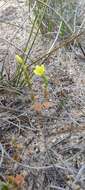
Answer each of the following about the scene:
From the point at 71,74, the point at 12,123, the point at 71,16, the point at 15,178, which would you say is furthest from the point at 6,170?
the point at 71,16

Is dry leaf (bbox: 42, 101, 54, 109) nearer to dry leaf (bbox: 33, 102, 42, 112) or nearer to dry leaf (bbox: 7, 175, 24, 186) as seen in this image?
dry leaf (bbox: 33, 102, 42, 112)

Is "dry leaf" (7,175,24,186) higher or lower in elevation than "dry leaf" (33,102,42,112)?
lower

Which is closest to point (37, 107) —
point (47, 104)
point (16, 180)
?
point (47, 104)

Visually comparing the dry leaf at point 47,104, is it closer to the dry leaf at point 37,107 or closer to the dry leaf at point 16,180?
the dry leaf at point 37,107

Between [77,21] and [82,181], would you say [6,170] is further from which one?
[77,21]

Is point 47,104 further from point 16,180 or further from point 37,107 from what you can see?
point 16,180

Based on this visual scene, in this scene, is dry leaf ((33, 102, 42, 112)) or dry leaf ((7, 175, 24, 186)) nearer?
dry leaf ((7, 175, 24, 186))

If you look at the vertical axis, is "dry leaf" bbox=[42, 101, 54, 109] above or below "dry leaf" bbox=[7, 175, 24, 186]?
above

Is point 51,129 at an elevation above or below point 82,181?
above

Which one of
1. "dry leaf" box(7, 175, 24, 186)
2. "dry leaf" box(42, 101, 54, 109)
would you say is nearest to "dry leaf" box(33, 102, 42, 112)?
"dry leaf" box(42, 101, 54, 109)

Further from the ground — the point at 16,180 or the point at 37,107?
the point at 37,107

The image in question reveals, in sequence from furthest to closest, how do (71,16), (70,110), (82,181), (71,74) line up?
1. (71,16)
2. (71,74)
3. (70,110)
4. (82,181)
